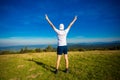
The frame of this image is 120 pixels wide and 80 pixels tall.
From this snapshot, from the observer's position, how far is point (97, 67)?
39.6 ft

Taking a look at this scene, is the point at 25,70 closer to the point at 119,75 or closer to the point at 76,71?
the point at 76,71

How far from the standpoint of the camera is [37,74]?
12.1 metres

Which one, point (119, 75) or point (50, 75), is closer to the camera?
point (119, 75)

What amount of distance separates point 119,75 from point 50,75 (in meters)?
4.83

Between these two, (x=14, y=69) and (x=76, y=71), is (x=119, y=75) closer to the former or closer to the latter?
(x=76, y=71)

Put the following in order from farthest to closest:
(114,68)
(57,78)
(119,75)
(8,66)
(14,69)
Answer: (8,66) → (14,69) → (114,68) → (57,78) → (119,75)

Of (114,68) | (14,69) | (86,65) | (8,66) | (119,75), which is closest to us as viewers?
(119,75)

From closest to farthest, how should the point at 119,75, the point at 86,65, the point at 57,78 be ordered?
the point at 119,75
the point at 57,78
the point at 86,65

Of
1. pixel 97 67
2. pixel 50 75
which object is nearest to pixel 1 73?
pixel 50 75

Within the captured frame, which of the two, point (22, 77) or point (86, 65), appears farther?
point (86, 65)

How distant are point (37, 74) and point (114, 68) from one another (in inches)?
234

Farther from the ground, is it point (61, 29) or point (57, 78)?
point (61, 29)

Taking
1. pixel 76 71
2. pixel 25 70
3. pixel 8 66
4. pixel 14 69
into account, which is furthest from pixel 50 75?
pixel 8 66

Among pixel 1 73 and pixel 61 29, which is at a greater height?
pixel 61 29
